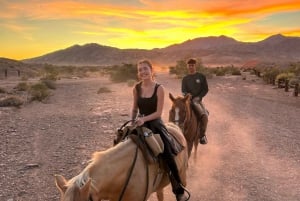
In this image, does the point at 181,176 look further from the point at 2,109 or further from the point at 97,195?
the point at 2,109

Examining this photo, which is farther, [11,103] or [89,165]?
[11,103]

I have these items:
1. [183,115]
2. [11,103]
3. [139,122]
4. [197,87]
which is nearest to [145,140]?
[139,122]

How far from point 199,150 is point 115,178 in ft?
25.8

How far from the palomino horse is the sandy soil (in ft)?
10.2

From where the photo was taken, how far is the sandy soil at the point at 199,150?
869 centimetres

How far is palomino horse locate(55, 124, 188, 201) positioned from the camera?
13.0 ft

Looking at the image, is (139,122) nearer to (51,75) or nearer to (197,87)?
(197,87)

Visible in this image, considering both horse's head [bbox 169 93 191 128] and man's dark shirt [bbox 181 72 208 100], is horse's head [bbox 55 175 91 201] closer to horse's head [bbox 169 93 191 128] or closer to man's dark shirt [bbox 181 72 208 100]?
horse's head [bbox 169 93 191 128]

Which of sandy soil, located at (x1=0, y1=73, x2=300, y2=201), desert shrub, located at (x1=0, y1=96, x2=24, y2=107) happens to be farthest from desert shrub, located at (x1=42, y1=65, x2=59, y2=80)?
sandy soil, located at (x1=0, y1=73, x2=300, y2=201)

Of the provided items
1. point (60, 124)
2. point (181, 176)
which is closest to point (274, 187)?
point (181, 176)

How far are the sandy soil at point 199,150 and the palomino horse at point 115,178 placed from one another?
310 cm

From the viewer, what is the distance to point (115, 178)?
475 centimetres

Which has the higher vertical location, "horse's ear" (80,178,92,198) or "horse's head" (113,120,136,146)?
"horse's head" (113,120,136,146)

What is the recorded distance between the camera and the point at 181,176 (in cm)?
671
